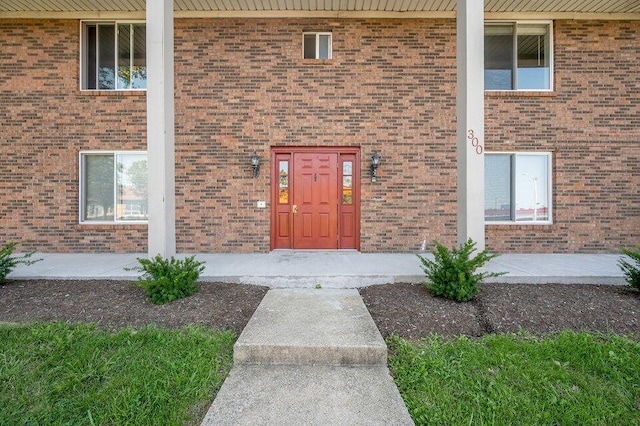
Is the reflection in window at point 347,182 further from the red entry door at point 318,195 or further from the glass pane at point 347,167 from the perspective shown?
the red entry door at point 318,195

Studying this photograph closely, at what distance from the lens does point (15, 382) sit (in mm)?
2521

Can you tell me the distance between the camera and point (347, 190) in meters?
7.42

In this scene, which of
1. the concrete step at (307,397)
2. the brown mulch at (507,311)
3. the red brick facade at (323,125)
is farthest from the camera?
Result: the red brick facade at (323,125)

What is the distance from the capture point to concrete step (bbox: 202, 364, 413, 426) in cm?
213

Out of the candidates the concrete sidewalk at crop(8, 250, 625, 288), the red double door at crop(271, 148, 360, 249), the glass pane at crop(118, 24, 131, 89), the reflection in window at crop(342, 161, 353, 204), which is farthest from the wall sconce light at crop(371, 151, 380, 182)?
the glass pane at crop(118, 24, 131, 89)

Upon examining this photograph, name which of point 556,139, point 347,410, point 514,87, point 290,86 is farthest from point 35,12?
point 556,139

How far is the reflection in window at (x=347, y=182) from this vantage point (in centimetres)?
741

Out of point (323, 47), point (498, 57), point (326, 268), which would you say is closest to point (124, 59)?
point (323, 47)

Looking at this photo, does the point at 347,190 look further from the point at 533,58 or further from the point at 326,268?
the point at 533,58

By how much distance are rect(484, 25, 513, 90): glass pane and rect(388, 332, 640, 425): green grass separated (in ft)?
20.3

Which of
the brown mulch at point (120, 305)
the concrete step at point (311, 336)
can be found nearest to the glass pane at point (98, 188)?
the brown mulch at point (120, 305)

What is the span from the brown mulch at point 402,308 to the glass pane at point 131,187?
10.3ft

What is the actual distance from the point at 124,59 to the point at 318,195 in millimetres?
5491

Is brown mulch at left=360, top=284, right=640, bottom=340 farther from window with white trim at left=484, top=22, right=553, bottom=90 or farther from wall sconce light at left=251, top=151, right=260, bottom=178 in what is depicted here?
window with white trim at left=484, top=22, right=553, bottom=90
